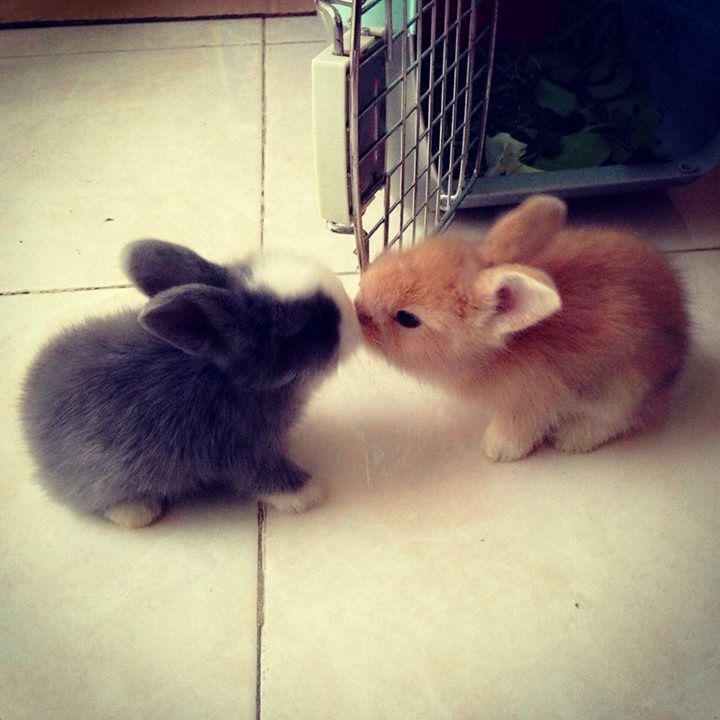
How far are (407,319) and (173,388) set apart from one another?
1.23 feet

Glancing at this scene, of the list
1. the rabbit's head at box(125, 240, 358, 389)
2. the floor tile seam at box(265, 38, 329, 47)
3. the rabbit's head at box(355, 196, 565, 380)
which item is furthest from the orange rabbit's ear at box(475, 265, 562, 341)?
the floor tile seam at box(265, 38, 329, 47)

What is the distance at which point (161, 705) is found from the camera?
39.0 inches

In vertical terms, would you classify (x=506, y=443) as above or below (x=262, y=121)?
Answer: below

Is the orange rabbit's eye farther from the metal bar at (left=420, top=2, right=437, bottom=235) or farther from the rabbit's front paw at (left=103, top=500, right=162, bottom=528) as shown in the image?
the rabbit's front paw at (left=103, top=500, right=162, bottom=528)

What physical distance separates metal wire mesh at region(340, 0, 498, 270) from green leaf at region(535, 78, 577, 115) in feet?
0.50

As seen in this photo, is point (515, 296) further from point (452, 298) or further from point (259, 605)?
point (259, 605)

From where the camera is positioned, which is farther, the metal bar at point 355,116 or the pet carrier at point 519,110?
the pet carrier at point 519,110

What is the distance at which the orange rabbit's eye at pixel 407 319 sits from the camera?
111 cm

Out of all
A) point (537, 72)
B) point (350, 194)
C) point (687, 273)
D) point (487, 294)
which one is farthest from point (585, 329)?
point (537, 72)

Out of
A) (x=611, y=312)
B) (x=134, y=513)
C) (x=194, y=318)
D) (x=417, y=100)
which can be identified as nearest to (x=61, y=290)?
(x=134, y=513)

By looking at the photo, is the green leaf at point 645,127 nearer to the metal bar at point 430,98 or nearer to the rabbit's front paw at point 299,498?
the metal bar at point 430,98

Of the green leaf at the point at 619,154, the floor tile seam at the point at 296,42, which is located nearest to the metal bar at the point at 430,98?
the green leaf at the point at 619,154

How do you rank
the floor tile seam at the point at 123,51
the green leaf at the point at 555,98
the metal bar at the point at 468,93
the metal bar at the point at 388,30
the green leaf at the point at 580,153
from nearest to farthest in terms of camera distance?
the metal bar at the point at 388,30
the metal bar at the point at 468,93
the green leaf at the point at 580,153
the green leaf at the point at 555,98
the floor tile seam at the point at 123,51

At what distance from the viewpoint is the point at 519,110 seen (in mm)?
1725
